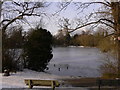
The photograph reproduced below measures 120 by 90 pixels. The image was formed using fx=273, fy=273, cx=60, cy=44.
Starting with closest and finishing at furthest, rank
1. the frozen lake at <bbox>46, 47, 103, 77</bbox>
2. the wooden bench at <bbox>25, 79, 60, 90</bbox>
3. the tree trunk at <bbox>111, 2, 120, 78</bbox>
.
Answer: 1. the wooden bench at <bbox>25, 79, 60, 90</bbox>
2. the tree trunk at <bbox>111, 2, 120, 78</bbox>
3. the frozen lake at <bbox>46, 47, 103, 77</bbox>

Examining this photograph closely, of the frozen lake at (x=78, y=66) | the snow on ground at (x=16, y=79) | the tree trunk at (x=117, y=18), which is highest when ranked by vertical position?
the tree trunk at (x=117, y=18)

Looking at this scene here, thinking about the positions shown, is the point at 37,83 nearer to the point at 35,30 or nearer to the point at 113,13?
the point at 113,13

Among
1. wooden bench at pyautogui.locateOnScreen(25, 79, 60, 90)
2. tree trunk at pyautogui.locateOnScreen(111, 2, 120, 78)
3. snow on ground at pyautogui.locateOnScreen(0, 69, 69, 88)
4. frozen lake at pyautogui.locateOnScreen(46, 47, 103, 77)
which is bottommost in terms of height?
frozen lake at pyautogui.locateOnScreen(46, 47, 103, 77)

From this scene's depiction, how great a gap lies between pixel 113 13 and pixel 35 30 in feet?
24.8

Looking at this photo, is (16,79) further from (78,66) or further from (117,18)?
(78,66)

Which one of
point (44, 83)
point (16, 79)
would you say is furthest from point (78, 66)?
point (44, 83)

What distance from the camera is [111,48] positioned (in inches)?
658

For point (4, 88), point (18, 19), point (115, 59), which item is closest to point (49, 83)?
point (4, 88)

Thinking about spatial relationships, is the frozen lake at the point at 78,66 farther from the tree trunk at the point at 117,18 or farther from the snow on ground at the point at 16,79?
the snow on ground at the point at 16,79

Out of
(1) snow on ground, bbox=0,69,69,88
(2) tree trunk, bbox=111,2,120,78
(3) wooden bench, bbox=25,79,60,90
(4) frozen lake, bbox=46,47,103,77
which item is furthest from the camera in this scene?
(4) frozen lake, bbox=46,47,103,77

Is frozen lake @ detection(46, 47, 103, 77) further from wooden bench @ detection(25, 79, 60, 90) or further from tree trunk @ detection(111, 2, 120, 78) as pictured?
wooden bench @ detection(25, 79, 60, 90)

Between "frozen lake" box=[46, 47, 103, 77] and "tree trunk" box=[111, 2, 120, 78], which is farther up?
"tree trunk" box=[111, 2, 120, 78]

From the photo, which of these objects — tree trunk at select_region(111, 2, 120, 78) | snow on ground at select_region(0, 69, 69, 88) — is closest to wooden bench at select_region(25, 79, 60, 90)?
snow on ground at select_region(0, 69, 69, 88)

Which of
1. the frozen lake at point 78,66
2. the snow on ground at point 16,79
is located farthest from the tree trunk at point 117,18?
the snow on ground at point 16,79
